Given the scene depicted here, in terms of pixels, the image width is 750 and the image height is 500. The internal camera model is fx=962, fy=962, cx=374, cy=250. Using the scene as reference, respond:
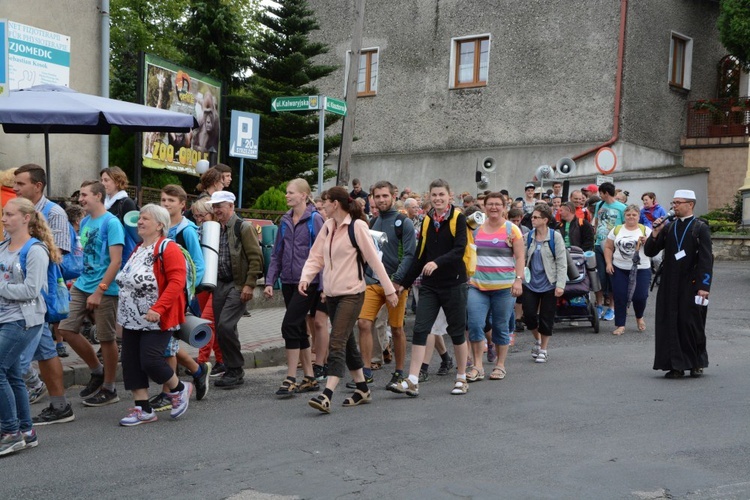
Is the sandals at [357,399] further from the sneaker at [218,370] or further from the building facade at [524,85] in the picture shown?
the building facade at [524,85]

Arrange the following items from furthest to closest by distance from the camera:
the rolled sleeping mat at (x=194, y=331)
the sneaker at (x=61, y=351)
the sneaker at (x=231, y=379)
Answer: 1. the sneaker at (x=61, y=351)
2. the sneaker at (x=231, y=379)
3. the rolled sleeping mat at (x=194, y=331)

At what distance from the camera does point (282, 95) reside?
25.4 metres

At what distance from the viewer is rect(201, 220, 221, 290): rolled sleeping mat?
27.6 ft

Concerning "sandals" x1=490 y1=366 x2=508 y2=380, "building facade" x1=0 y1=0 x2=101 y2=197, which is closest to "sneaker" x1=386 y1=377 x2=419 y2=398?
"sandals" x1=490 y1=366 x2=508 y2=380

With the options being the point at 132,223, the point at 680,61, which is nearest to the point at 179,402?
the point at 132,223

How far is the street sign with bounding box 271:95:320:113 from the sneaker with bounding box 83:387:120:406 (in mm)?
6259

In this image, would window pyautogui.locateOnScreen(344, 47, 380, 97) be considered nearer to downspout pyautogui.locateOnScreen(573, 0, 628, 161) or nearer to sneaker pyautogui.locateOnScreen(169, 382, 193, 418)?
downspout pyautogui.locateOnScreen(573, 0, 628, 161)

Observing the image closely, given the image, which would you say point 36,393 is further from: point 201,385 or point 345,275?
point 345,275

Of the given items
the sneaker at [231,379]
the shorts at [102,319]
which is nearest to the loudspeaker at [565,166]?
the sneaker at [231,379]

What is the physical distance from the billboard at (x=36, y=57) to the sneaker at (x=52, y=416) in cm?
859

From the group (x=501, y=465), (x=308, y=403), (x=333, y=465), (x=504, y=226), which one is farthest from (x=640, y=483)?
(x=504, y=226)

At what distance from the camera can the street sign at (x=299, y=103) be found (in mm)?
13594

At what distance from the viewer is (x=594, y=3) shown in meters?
28.2

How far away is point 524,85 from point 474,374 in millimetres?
21069
